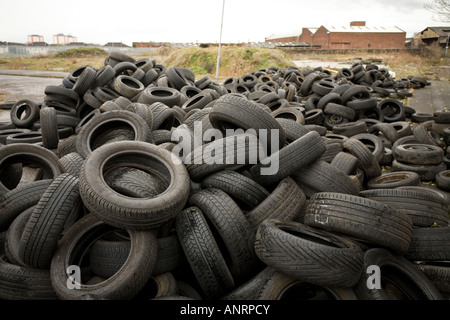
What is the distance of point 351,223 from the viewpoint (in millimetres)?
2824

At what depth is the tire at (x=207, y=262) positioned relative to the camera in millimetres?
2836

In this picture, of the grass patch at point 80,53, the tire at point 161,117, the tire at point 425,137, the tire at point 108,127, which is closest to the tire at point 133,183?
the tire at point 108,127

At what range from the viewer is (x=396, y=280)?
305 centimetres

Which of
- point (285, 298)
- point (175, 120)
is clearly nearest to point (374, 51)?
point (175, 120)

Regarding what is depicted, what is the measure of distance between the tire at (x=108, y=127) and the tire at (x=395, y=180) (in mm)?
3695

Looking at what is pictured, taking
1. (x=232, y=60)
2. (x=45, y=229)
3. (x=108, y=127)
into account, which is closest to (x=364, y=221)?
(x=45, y=229)

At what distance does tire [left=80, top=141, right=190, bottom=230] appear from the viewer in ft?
9.24

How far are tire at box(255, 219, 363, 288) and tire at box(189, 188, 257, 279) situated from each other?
0.84ft

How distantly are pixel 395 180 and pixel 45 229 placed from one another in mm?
5291

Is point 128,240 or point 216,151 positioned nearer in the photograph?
point 128,240

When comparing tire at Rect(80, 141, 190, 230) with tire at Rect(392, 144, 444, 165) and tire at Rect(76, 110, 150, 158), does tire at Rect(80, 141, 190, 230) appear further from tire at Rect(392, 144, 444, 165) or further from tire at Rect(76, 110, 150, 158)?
tire at Rect(392, 144, 444, 165)

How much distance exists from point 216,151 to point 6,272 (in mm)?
2405

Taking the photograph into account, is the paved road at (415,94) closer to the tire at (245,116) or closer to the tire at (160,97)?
the tire at (160,97)

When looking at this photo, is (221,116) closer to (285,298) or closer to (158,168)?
(158,168)
